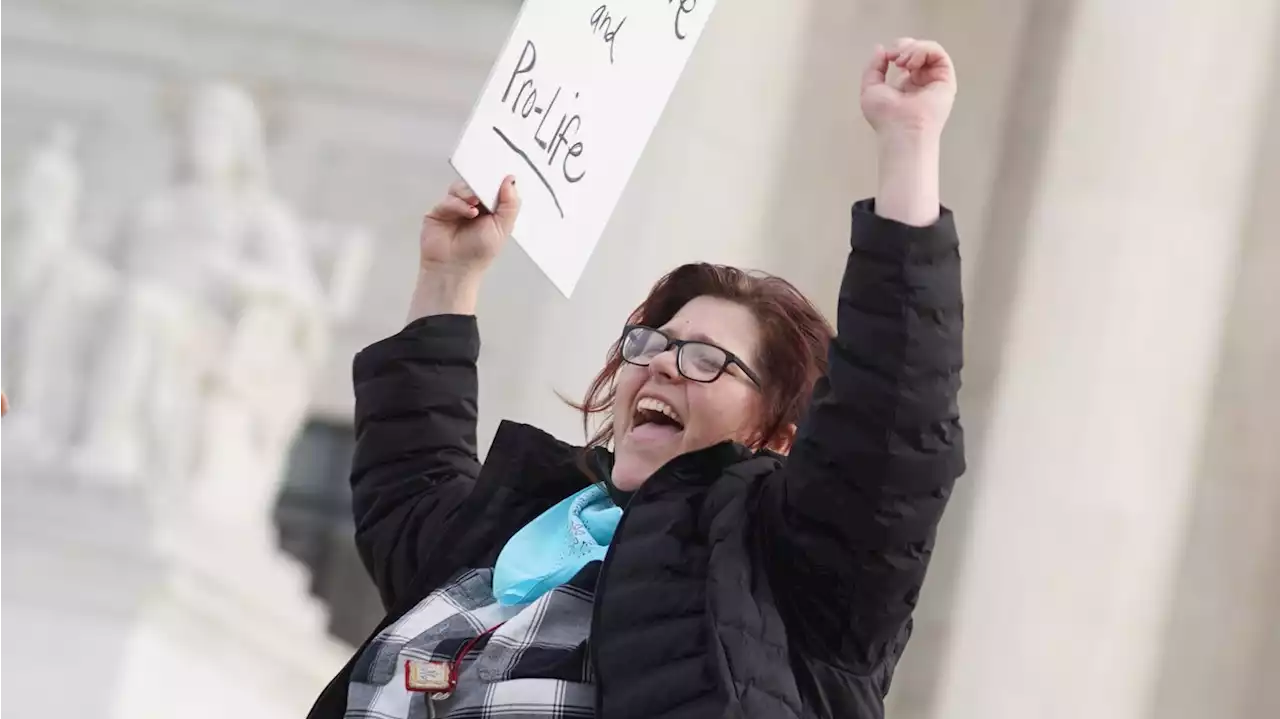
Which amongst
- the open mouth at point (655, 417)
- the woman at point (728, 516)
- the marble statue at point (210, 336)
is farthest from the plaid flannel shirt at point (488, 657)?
the marble statue at point (210, 336)

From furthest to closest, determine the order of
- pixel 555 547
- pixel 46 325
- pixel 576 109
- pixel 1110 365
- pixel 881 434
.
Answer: pixel 46 325 < pixel 1110 365 < pixel 576 109 < pixel 555 547 < pixel 881 434

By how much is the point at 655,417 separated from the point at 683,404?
32 mm

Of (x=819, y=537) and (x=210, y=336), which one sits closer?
(x=819, y=537)

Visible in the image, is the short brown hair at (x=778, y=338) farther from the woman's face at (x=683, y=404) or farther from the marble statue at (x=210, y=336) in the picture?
the marble statue at (x=210, y=336)

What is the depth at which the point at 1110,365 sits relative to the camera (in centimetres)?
215

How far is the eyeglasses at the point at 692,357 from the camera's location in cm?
107

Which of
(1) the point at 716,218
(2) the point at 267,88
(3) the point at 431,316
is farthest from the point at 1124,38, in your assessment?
(2) the point at 267,88

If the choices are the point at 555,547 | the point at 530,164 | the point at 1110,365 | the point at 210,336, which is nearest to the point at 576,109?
the point at 530,164

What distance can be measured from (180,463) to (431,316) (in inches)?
84.6

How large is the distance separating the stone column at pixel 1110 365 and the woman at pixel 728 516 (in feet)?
3.57

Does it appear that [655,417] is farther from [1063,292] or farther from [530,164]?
[1063,292]

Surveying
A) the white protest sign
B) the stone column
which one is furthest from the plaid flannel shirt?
the stone column

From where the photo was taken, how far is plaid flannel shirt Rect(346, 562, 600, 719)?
93cm

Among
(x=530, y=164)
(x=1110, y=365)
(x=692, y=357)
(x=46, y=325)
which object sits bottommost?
(x=692, y=357)
